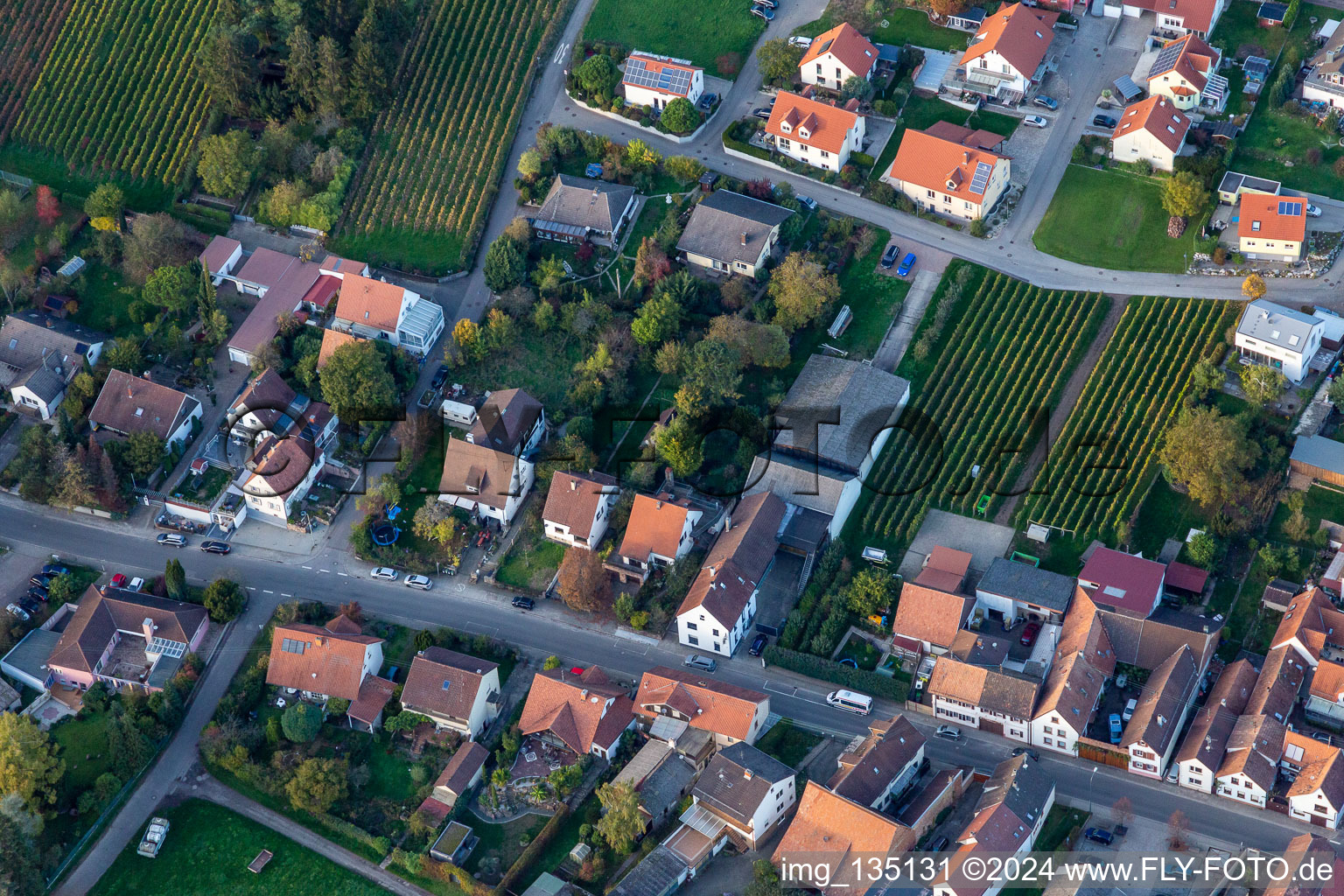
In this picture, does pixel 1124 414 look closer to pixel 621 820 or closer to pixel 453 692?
pixel 621 820

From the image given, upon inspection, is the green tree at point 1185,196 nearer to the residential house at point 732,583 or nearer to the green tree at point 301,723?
the residential house at point 732,583

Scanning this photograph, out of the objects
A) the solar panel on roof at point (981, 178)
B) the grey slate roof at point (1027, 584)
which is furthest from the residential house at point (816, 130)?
the grey slate roof at point (1027, 584)

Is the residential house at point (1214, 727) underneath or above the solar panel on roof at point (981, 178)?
underneath

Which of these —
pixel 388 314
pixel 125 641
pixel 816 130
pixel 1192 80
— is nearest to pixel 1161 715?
pixel 1192 80

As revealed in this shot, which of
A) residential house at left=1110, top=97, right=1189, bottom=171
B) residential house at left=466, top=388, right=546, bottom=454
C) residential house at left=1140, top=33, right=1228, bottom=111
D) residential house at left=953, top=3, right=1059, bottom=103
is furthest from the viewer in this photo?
residential house at left=953, top=3, right=1059, bottom=103

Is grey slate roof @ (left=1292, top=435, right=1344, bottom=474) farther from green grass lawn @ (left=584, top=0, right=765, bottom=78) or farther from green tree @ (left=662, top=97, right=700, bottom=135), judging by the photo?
green grass lawn @ (left=584, top=0, right=765, bottom=78)

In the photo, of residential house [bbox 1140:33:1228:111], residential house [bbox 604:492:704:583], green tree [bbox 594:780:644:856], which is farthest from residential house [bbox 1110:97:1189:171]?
green tree [bbox 594:780:644:856]

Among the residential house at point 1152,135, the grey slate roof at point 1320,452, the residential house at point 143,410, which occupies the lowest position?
the residential house at point 143,410
